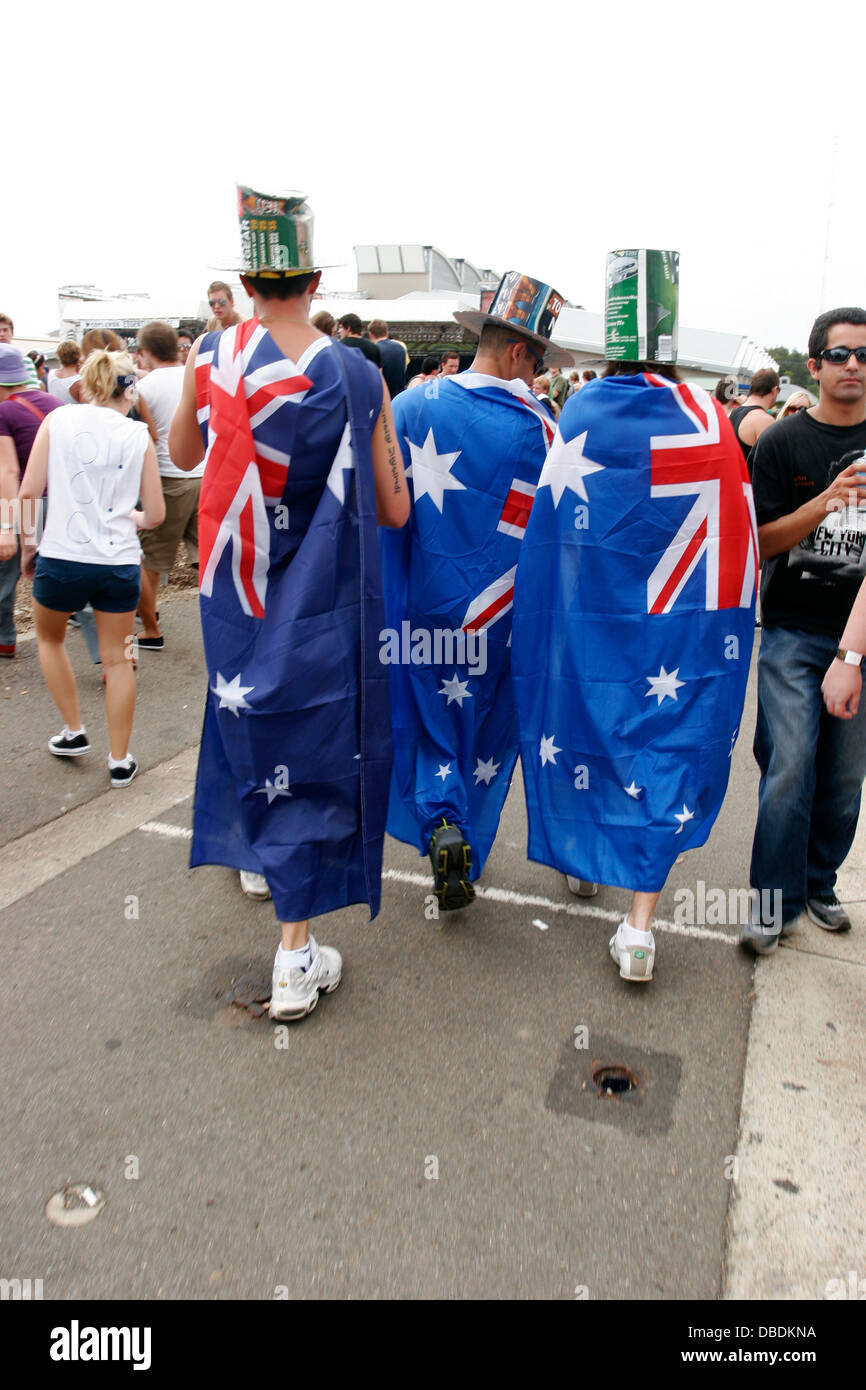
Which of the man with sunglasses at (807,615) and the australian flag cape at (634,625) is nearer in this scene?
the australian flag cape at (634,625)

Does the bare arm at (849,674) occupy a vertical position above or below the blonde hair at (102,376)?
below

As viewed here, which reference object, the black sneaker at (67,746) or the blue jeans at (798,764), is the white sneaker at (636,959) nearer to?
the blue jeans at (798,764)

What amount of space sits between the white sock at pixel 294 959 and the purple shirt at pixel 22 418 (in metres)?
3.63

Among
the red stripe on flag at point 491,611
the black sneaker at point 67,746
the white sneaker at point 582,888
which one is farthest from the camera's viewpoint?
the black sneaker at point 67,746

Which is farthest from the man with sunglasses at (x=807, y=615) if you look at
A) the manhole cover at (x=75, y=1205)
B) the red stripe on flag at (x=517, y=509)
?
the manhole cover at (x=75, y=1205)

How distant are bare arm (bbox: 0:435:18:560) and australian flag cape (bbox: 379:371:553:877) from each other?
2.39m

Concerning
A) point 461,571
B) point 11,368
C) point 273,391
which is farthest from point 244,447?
point 11,368

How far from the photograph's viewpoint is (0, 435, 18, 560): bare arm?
4.70 m

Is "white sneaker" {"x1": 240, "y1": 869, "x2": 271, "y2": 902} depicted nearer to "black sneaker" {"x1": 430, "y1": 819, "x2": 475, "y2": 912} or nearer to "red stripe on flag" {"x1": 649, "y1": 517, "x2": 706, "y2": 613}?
"black sneaker" {"x1": 430, "y1": 819, "x2": 475, "y2": 912}

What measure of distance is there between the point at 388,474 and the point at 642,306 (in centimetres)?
87

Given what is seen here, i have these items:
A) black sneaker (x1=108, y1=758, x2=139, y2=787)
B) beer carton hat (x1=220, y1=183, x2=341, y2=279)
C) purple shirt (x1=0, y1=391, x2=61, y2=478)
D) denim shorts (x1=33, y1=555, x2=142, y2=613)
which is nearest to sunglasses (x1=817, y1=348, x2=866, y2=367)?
beer carton hat (x1=220, y1=183, x2=341, y2=279)

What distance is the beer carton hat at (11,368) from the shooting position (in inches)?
206

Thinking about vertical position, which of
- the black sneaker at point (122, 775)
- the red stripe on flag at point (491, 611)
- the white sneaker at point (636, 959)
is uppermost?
the red stripe on flag at point (491, 611)

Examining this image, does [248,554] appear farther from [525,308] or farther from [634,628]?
[525,308]
